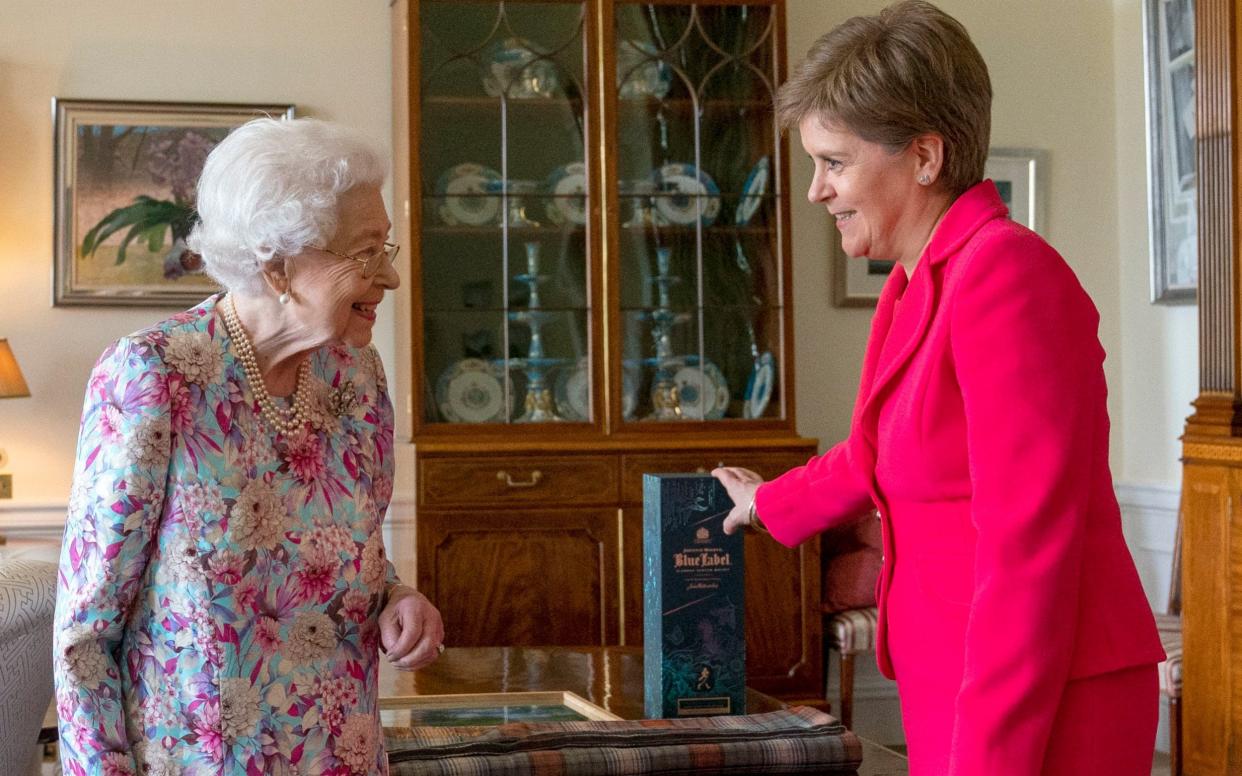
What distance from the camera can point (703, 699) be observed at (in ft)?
6.11

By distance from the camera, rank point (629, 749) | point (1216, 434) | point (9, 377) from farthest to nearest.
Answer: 1. point (9, 377)
2. point (1216, 434)
3. point (629, 749)

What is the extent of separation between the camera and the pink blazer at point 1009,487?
130 cm

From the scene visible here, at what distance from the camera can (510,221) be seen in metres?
4.30

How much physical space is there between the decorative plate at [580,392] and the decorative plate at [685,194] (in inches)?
19.7

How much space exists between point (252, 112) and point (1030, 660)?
367 cm

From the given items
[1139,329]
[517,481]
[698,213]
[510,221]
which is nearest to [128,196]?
[510,221]

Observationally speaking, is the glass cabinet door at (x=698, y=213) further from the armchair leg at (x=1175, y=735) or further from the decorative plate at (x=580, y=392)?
the armchair leg at (x=1175, y=735)

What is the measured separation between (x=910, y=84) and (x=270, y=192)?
2.25 ft

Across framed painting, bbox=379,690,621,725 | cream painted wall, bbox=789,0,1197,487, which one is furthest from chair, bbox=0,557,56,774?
cream painted wall, bbox=789,0,1197,487

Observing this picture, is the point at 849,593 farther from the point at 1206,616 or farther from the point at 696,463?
the point at 1206,616

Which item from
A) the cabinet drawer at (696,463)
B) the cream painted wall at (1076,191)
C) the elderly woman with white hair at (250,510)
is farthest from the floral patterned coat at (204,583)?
the cream painted wall at (1076,191)

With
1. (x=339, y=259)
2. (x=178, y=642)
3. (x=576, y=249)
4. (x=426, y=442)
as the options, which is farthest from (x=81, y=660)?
(x=576, y=249)

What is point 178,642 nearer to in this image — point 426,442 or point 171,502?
point 171,502

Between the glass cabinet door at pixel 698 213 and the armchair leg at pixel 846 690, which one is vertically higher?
the glass cabinet door at pixel 698 213
